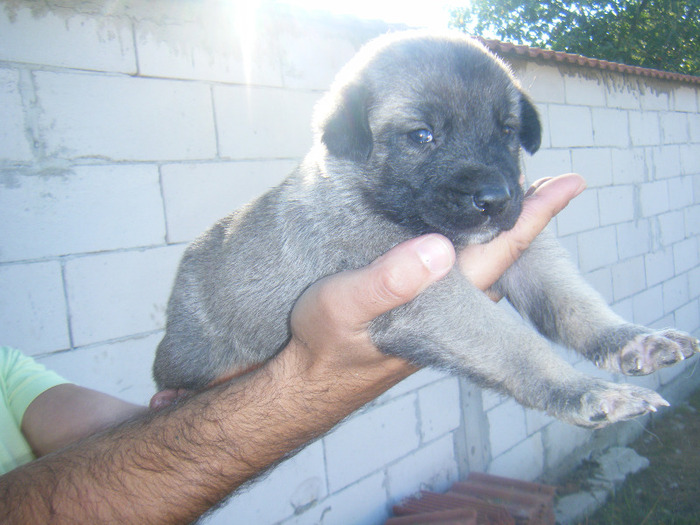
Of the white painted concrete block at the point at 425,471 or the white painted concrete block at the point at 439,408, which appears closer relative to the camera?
the white painted concrete block at the point at 425,471

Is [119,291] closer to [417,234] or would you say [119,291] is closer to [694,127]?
[417,234]

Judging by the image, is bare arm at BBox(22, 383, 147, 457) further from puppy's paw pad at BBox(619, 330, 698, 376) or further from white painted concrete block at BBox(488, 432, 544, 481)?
white painted concrete block at BBox(488, 432, 544, 481)

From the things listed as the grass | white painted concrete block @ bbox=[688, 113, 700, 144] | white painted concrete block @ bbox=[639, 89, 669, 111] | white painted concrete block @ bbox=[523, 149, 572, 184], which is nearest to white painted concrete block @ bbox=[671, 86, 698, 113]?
white painted concrete block @ bbox=[688, 113, 700, 144]

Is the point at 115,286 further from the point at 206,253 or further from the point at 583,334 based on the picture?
the point at 583,334

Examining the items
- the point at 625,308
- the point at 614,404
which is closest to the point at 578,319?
the point at 614,404

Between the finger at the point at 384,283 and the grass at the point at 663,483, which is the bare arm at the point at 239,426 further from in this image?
the grass at the point at 663,483

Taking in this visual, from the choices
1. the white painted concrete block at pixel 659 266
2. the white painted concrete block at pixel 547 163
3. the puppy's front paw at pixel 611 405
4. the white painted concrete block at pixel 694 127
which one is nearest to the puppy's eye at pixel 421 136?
the puppy's front paw at pixel 611 405
